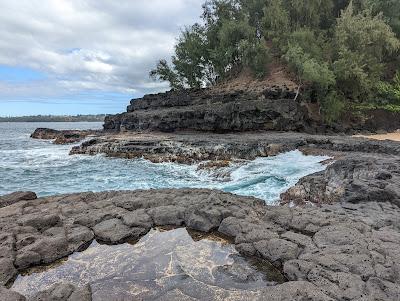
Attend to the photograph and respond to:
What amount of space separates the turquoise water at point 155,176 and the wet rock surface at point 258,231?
4.61 m

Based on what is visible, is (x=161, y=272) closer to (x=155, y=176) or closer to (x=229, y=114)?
(x=155, y=176)

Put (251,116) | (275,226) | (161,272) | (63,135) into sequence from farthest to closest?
1. (63,135)
2. (251,116)
3. (275,226)
4. (161,272)

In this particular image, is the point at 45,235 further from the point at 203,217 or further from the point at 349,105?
the point at 349,105

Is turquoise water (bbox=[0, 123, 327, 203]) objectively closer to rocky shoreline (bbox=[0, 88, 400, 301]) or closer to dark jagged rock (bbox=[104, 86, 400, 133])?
rocky shoreline (bbox=[0, 88, 400, 301])

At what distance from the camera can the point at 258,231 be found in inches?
335

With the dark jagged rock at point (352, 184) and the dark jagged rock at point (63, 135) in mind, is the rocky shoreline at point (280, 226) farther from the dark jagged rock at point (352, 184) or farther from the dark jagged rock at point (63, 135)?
the dark jagged rock at point (63, 135)

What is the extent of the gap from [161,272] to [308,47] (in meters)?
36.7

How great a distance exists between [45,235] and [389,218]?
9.17m

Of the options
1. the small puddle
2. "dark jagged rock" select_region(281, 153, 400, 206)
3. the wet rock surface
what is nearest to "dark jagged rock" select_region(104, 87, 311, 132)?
"dark jagged rock" select_region(281, 153, 400, 206)

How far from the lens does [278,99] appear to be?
3588 centimetres

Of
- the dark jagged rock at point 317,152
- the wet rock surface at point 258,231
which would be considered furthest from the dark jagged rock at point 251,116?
the wet rock surface at point 258,231

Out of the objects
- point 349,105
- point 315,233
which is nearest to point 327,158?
point 315,233

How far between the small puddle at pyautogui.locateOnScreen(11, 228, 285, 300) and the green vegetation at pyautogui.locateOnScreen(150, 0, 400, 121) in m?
29.9

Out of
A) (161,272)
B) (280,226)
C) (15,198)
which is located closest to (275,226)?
(280,226)
